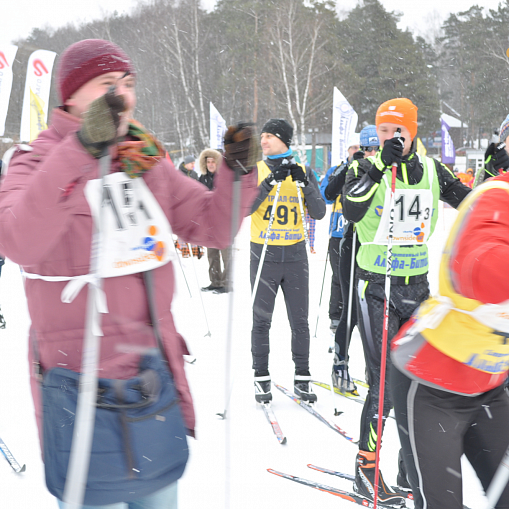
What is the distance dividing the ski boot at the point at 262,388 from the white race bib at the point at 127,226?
272 centimetres

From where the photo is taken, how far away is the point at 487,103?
3109cm

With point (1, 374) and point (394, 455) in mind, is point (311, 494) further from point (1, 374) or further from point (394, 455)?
Answer: point (1, 374)

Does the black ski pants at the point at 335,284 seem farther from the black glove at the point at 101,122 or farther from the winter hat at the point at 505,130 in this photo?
the black glove at the point at 101,122

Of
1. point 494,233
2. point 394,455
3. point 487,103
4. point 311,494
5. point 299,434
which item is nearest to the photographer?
point 494,233

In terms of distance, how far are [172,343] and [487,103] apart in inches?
1340

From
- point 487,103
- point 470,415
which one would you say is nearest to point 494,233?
point 470,415

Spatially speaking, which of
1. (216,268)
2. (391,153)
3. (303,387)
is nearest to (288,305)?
(303,387)

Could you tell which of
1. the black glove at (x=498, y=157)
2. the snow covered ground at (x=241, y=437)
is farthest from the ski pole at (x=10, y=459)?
the black glove at (x=498, y=157)

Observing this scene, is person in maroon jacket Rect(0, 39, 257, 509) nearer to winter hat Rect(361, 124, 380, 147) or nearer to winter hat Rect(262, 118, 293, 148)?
winter hat Rect(262, 118, 293, 148)

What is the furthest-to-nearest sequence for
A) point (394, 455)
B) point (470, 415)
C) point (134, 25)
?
point (134, 25) → point (394, 455) → point (470, 415)

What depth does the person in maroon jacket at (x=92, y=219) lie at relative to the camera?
116 cm

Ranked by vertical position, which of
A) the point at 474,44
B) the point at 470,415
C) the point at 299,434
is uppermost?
the point at 474,44

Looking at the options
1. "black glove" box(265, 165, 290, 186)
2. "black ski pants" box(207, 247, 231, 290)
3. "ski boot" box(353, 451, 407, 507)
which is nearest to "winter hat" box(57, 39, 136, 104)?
"ski boot" box(353, 451, 407, 507)

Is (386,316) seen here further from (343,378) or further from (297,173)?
(343,378)
